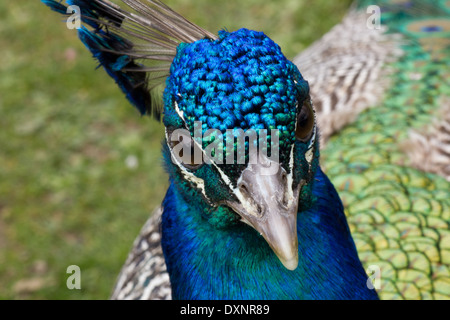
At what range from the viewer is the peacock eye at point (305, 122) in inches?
50.5

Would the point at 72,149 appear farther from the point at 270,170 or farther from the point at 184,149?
the point at 270,170

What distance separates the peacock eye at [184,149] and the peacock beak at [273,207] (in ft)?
0.44

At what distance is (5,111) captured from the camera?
4102 millimetres

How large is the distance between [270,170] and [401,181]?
1.16 m

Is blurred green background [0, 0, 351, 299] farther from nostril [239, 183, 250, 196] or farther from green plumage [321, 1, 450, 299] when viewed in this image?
nostril [239, 183, 250, 196]

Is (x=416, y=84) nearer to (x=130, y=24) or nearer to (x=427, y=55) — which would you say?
(x=427, y=55)

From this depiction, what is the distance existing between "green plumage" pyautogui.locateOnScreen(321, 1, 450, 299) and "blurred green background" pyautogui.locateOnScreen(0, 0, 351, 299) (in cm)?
155

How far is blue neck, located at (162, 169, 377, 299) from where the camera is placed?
145cm

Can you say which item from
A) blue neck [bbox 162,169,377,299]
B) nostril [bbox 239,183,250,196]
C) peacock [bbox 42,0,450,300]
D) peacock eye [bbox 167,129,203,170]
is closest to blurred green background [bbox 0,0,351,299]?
peacock [bbox 42,0,450,300]

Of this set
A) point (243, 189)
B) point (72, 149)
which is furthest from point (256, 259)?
point (72, 149)

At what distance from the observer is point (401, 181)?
217 centimetres
